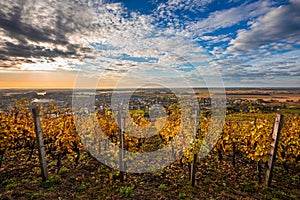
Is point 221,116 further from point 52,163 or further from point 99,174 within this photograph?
point 52,163

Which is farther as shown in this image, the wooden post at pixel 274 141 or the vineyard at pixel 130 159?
the wooden post at pixel 274 141

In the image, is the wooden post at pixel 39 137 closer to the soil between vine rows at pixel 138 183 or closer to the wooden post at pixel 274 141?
the soil between vine rows at pixel 138 183

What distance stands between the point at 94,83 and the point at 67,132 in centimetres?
238

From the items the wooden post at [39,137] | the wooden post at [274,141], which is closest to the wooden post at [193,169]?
the wooden post at [274,141]

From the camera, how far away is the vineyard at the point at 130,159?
5730 millimetres

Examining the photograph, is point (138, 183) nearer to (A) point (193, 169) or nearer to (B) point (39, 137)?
(A) point (193, 169)

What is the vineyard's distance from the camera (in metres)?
5.73

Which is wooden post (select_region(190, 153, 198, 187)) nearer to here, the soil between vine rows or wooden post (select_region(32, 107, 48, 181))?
the soil between vine rows

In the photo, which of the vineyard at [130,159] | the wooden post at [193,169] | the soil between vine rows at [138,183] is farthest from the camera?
the wooden post at [193,169]

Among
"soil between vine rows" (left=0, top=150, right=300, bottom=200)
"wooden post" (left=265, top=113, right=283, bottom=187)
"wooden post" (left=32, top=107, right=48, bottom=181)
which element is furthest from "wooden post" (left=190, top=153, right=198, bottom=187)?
"wooden post" (left=32, top=107, right=48, bottom=181)

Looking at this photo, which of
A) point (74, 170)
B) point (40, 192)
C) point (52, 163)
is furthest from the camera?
point (52, 163)

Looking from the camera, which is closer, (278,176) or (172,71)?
(172,71)

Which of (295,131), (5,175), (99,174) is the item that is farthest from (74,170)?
(295,131)

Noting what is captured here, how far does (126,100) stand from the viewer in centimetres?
608
